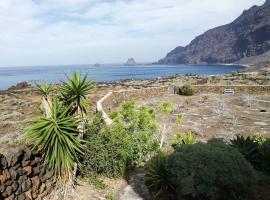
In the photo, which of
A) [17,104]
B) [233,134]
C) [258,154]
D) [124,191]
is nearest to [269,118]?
[233,134]

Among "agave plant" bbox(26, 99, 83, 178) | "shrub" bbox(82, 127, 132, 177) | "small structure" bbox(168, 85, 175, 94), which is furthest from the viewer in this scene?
"small structure" bbox(168, 85, 175, 94)

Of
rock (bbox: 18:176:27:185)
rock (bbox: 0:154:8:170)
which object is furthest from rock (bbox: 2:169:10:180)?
rock (bbox: 18:176:27:185)

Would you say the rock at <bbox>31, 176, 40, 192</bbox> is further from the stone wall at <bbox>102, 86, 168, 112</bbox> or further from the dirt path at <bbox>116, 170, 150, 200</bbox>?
the stone wall at <bbox>102, 86, 168, 112</bbox>

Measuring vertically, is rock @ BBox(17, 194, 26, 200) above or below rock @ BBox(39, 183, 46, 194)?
above

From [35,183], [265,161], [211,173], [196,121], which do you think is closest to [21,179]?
[35,183]

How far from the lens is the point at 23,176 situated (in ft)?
31.8

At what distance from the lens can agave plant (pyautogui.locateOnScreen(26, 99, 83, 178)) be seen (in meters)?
9.92

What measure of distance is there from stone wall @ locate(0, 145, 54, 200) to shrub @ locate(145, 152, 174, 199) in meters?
3.34

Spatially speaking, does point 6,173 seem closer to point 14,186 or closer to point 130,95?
point 14,186

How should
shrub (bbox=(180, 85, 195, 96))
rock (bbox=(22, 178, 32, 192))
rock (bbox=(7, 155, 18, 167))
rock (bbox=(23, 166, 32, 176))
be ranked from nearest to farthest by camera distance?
rock (bbox=(7, 155, 18, 167)) < rock (bbox=(22, 178, 32, 192)) < rock (bbox=(23, 166, 32, 176)) < shrub (bbox=(180, 85, 195, 96))

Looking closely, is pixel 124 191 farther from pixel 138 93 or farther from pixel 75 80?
pixel 138 93

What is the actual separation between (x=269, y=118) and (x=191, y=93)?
11.0 metres

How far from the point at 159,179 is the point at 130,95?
60.1 ft

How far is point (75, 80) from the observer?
11.2 metres
